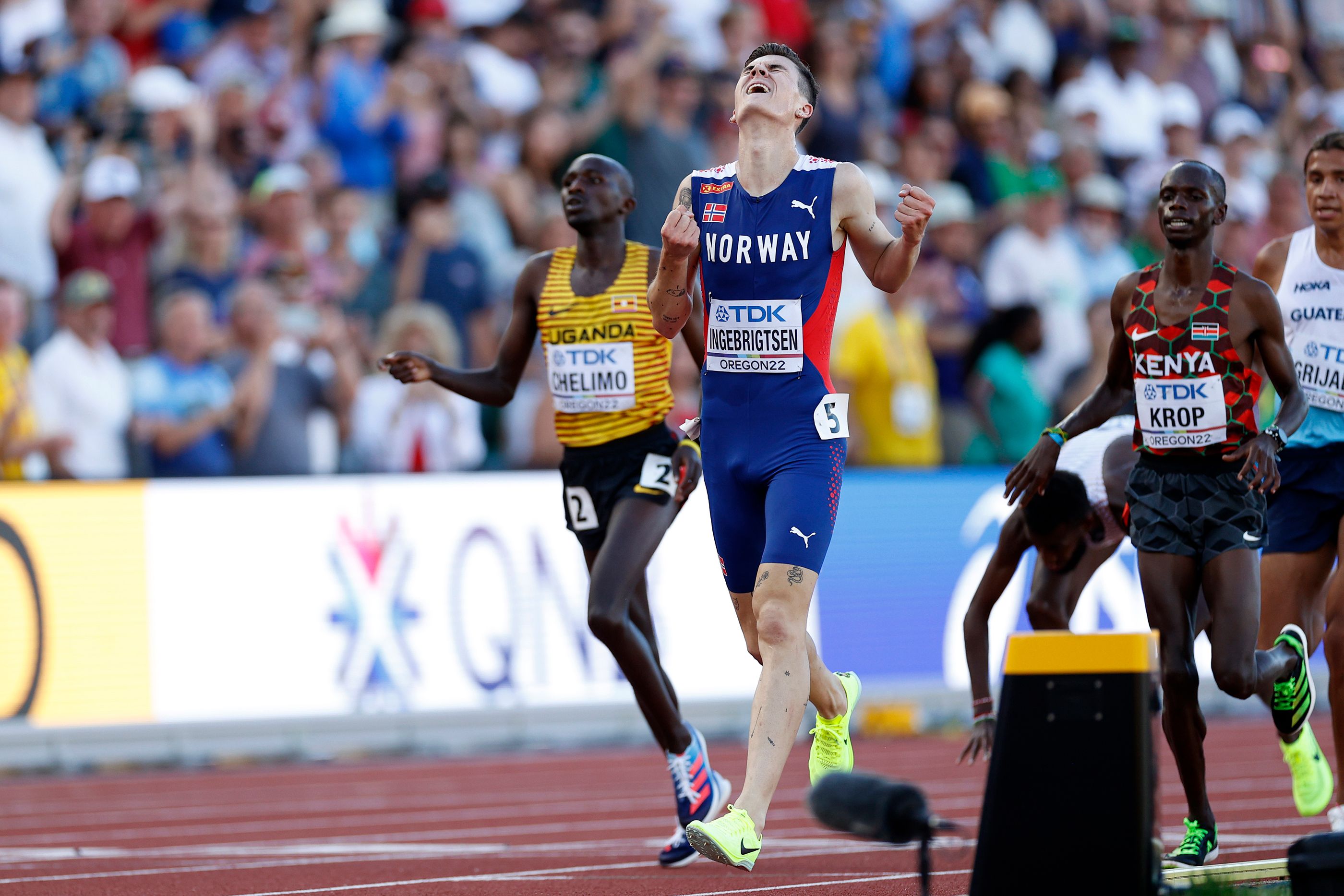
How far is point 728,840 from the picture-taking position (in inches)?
234

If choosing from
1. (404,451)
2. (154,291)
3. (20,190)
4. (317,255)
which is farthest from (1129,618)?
(20,190)

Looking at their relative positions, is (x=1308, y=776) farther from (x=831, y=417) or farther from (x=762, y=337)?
(x=762, y=337)

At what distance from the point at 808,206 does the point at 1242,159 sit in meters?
14.4

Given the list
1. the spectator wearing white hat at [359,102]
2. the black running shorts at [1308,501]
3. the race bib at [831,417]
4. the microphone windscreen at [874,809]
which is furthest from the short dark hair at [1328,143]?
the spectator wearing white hat at [359,102]

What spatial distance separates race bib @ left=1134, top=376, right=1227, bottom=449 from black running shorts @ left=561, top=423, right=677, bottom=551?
207 cm

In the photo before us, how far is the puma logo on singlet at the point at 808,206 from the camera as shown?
22.1ft

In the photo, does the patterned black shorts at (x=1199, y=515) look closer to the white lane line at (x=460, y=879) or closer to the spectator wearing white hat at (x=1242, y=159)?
the white lane line at (x=460, y=879)

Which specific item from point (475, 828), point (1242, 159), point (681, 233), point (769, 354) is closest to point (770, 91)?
point (681, 233)

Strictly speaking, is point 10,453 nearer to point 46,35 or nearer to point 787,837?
point 46,35

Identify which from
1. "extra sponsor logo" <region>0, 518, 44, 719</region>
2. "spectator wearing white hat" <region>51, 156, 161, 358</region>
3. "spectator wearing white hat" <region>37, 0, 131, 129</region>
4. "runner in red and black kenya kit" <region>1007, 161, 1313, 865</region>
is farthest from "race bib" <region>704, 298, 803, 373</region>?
"spectator wearing white hat" <region>37, 0, 131, 129</region>

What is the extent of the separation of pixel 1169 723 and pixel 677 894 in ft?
6.24

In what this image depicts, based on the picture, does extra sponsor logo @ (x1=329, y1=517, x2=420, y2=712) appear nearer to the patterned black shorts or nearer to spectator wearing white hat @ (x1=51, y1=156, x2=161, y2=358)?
spectator wearing white hat @ (x1=51, y1=156, x2=161, y2=358)

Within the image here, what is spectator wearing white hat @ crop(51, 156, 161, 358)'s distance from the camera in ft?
44.5

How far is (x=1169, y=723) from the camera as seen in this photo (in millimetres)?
7137
